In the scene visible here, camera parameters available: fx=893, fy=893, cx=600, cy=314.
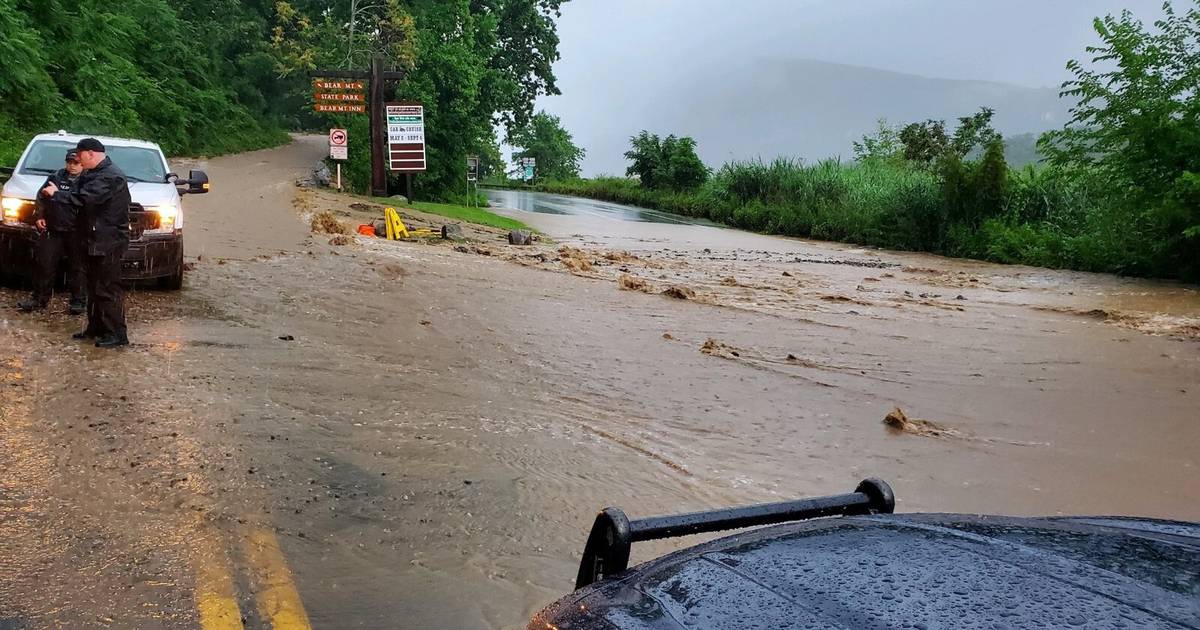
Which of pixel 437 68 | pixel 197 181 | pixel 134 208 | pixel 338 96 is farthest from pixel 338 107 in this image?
pixel 134 208

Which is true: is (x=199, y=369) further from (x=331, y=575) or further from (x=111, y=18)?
(x=111, y=18)

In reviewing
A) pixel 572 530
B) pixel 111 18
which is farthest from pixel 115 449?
pixel 111 18

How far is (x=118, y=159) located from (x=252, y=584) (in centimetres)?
815

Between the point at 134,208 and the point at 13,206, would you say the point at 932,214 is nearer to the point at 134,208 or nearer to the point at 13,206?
the point at 134,208

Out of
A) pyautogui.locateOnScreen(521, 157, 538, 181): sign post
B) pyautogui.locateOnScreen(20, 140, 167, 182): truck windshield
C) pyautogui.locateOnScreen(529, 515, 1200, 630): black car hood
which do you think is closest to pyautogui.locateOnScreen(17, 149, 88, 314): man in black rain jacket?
pyautogui.locateOnScreen(20, 140, 167, 182): truck windshield

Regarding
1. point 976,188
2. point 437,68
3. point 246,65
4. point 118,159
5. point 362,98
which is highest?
point 246,65

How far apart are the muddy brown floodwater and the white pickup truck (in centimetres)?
37

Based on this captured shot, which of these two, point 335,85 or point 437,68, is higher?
point 437,68

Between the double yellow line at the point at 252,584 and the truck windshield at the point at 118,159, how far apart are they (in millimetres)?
7227

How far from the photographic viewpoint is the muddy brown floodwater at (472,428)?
3760 millimetres

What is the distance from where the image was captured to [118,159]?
10039 mm

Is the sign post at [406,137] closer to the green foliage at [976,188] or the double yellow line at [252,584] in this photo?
the green foliage at [976,188]

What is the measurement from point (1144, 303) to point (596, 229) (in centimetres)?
1872

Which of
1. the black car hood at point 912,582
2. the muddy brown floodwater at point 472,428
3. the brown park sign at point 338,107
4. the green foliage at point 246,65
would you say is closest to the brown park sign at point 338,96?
the brown park sign at point 338,107
